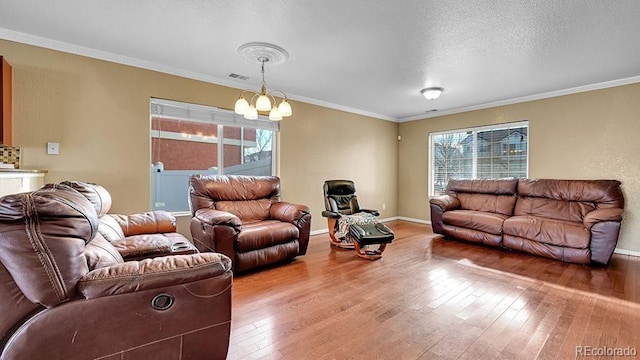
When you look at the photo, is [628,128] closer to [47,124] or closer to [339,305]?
[339,305]

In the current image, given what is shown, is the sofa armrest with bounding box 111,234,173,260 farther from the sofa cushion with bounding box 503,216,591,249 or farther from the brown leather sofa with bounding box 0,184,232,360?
the sofa cushion with bounding box 503,216,591,249

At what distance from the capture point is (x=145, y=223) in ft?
9.06

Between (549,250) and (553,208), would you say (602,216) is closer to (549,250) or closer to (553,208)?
(549,250)

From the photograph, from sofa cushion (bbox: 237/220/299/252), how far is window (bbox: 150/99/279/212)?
1220mm

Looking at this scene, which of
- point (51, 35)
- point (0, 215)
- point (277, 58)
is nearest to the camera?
point (0, 215)

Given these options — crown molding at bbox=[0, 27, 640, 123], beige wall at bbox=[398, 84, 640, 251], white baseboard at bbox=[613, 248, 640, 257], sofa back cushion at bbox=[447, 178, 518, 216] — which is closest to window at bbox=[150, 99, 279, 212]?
crown molding at bbox=[0, 27, 640, 123]

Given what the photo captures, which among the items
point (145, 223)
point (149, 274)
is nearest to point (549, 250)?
point (149, 274)

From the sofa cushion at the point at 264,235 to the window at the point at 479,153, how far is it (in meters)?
3.92

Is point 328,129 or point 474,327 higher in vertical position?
point 328,129

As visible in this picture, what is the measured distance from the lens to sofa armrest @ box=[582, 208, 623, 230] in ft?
10.4

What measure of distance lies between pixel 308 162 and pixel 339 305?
294cm

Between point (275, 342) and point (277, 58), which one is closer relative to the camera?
point (275, 342)

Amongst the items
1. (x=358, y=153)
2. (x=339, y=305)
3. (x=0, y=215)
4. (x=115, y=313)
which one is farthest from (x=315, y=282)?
(x=358, y=153)

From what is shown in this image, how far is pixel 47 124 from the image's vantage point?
2840 mm
